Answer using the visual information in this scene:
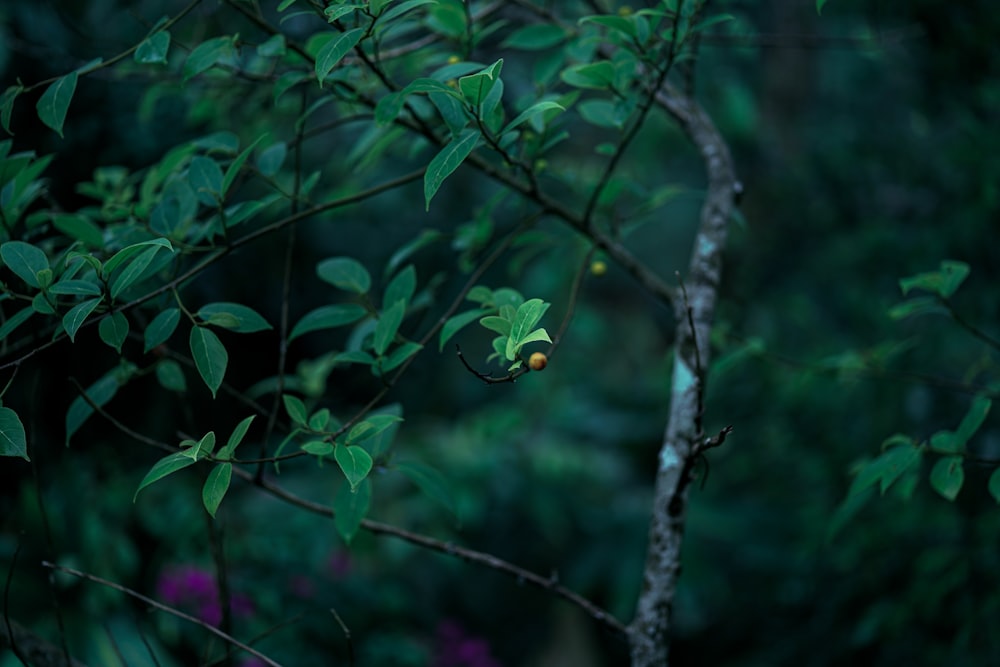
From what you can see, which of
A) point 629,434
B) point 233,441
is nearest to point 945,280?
point 233,441

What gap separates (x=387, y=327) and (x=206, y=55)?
Answer: 330mm

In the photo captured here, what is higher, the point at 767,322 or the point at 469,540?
the point at 767,322

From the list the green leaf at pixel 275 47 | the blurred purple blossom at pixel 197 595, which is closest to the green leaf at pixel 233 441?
the green leaf at pixel 275 47

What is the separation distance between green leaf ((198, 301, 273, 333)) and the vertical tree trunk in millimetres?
415

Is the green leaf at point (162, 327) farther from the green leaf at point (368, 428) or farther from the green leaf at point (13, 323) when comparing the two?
the green leaf at point (368, 428)

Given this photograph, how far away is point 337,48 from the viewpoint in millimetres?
700

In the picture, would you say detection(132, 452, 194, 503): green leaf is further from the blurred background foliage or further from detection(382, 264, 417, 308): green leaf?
the blurred background foliage

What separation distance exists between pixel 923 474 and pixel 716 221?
3.80 feet

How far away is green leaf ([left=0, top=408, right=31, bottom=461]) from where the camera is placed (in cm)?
66

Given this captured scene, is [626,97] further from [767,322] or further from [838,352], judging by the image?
[767,322]

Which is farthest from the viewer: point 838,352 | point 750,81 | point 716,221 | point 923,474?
point 750,81

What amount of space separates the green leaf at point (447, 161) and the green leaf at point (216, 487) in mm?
273

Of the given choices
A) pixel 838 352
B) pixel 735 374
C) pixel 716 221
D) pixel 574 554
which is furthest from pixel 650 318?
pixel 716 221

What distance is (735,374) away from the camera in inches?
97.3
